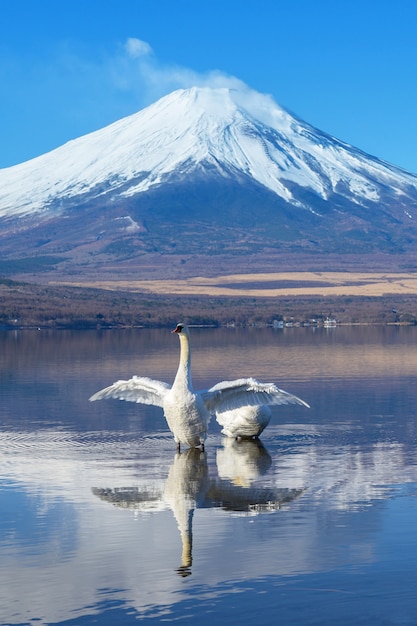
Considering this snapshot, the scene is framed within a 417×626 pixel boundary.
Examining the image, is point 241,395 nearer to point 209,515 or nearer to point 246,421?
point 246,421

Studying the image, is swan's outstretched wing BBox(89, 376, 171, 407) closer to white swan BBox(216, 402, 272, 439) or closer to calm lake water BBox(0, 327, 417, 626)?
calm lake water BBox(0, 327, 417, 626)

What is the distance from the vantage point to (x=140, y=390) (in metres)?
19.6

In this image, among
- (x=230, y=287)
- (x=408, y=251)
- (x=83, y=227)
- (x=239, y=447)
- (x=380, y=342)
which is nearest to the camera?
(x=239, y=447)

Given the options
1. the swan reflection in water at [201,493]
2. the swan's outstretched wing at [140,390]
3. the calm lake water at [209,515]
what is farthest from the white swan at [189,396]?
the swan reflection in water at [201,493]

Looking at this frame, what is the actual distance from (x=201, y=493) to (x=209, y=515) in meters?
1.48

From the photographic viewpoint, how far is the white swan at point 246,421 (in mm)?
19328

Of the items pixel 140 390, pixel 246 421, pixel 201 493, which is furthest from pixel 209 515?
pixel 140 390

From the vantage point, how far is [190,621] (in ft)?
31.6

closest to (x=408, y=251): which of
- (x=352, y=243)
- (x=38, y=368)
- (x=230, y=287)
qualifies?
(x=352, y=243)

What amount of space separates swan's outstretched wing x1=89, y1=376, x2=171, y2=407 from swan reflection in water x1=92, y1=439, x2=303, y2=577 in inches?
67.2

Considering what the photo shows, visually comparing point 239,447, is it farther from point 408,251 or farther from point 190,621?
point 408,251

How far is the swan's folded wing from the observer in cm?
1872

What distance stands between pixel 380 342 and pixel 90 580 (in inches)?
1608

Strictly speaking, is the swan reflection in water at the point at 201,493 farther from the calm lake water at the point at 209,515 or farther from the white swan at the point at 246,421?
the white swan at the point at 246,421
